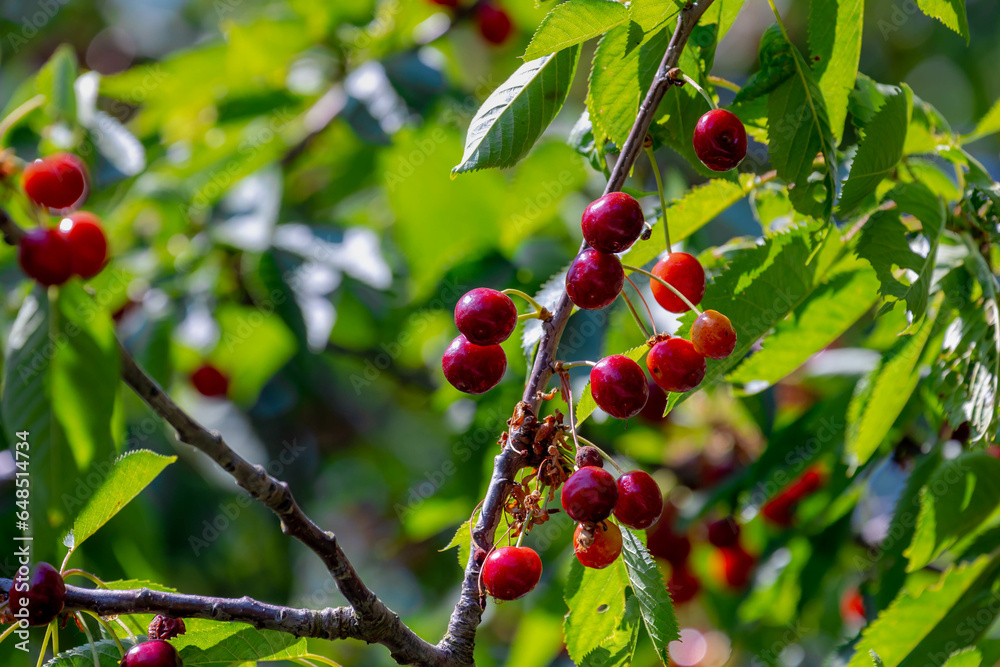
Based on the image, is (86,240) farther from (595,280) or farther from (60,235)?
(595,280)

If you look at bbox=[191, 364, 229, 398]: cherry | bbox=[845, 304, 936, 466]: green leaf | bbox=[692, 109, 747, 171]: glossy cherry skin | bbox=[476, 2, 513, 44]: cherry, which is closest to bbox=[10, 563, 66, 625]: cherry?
bbox=[692, 109, 747, 171]: glossy cherry skin

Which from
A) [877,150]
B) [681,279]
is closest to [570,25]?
[681,279]

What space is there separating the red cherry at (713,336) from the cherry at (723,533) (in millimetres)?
1864

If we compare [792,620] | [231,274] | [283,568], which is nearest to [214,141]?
[231,274]

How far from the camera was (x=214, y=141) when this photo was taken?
3.17m

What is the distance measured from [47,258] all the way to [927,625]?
5.74 ft

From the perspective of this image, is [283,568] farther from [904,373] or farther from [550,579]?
[904,373]

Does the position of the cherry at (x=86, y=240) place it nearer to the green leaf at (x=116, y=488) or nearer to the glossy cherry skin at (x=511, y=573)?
the green leaf at (x=116, y=488)

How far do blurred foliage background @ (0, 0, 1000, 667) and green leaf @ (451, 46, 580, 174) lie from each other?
86 centimetres

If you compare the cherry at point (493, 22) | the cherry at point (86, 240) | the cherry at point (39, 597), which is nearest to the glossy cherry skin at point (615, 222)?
the cherry at point (39, 597)

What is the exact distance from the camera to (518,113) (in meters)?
1.12

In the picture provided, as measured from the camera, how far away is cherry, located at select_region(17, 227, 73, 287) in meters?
1.54

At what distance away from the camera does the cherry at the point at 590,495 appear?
0.94 metres

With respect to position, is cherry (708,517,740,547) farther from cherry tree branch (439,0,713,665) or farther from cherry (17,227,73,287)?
cherry (17,227,73,287)
